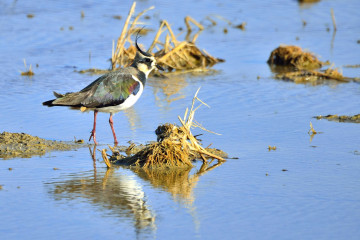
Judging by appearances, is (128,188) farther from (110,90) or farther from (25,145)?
(110,90)

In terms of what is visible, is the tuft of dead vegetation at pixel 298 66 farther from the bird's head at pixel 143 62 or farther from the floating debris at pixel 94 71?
the bird's head at pixel 143 62

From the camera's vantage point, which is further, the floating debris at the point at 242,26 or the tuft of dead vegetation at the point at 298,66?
the floating debris at the point at 242,26

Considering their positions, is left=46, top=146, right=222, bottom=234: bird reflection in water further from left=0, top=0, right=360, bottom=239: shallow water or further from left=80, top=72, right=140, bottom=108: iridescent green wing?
left=80, top=72, right=140, bottom=108: iridescent green wing

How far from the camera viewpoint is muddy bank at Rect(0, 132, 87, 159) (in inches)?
339

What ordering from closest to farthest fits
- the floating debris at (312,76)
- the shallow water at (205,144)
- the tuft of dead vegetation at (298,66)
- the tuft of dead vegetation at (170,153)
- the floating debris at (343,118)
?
the shallow water at (205,144) < the tuft of dead vegetation at (170,153) < the floating debris at (343,118) < the floating debris at (312,76) < the tuft of dead vegetation at (298,66)

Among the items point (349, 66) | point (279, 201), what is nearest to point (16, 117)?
point (279, 201)

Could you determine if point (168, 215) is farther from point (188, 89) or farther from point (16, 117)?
point (188, 89)

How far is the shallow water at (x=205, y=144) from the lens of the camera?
634 centimetres

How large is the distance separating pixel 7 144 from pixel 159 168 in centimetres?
213

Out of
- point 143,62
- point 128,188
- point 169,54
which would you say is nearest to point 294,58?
point 169,54

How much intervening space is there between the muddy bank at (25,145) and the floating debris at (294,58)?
22.3ft

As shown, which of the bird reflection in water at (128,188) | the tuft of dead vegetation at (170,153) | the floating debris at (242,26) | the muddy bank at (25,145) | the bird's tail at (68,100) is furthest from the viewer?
the floating debris at (242,26)

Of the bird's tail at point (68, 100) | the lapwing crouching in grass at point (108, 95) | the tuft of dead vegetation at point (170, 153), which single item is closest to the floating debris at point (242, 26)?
the lapwing crouching in grass at point (108, 95)

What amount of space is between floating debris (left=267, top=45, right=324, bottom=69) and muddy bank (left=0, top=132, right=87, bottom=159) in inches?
268
